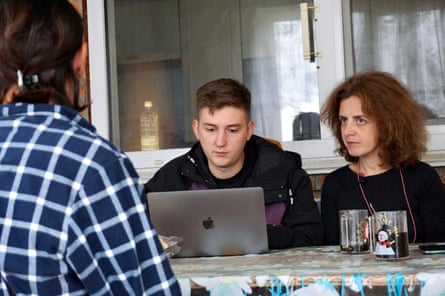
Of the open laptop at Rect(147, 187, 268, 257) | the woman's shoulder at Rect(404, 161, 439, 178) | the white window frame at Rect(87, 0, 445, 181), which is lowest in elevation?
the open laptop at Rect(147, 187, 268, 257)

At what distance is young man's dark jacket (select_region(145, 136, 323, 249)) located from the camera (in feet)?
8.00

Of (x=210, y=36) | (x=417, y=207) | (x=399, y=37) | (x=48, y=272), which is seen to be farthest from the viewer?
(x=210, y=36)

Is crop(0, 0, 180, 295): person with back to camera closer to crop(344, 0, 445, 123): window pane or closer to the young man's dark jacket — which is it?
the young man's dark jacket

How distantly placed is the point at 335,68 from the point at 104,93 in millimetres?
1146

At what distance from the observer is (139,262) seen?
3.25 ft

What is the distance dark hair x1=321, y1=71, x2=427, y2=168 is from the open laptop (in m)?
0.73

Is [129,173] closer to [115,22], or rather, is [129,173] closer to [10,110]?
[10,110]

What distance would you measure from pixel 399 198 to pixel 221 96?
0.70 meters

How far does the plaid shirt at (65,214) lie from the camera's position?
0.94 metres

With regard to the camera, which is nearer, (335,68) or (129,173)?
(129,173)

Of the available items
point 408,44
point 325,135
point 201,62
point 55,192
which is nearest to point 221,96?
point 325,135

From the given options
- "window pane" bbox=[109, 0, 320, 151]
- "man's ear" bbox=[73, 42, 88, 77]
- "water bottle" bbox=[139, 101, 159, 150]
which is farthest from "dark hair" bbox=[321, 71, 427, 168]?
"man's ear" bbox=[73, 42, 88, 77]

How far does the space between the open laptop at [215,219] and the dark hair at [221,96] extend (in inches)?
23.7

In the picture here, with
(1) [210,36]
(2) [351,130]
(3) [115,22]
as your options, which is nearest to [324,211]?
(2) [351,130]
